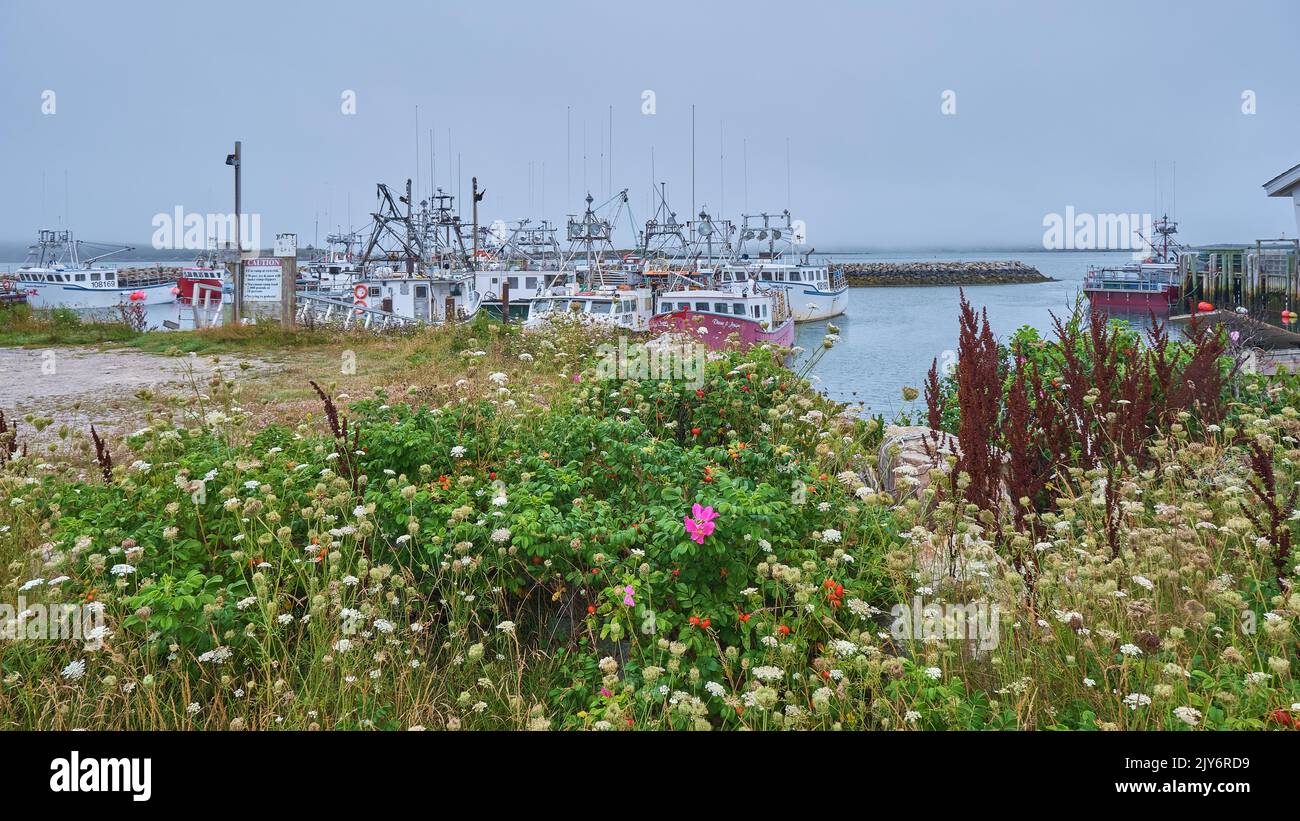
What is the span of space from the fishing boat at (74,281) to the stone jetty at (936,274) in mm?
65460

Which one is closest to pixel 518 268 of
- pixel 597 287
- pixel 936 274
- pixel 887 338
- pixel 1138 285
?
pixel 597 287

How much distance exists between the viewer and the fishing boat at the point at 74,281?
5984 cm

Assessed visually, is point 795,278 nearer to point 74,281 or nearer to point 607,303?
point 607,303

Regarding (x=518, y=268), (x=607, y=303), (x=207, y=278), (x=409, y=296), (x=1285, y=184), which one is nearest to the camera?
(x=1285, y=184)

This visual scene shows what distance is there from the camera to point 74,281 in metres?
61.1

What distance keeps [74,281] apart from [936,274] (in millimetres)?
84909

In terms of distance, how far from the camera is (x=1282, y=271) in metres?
27.8

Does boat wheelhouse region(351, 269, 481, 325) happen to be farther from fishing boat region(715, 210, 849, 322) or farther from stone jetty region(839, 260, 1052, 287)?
stone jetty region(839, 260, 1052, 287)

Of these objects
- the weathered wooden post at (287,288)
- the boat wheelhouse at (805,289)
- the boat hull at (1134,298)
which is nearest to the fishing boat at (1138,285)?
the boat hull at (1134,298)

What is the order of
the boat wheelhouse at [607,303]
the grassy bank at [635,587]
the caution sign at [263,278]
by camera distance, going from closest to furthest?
the grassy bank at [635,587]
the boat wheelhouse at [607,303]
the caution sign at [263,278]

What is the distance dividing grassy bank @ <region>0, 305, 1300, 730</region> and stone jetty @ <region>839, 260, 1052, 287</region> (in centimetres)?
9812

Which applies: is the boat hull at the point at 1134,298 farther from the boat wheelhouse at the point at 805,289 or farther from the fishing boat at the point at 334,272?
the fishing boat at the point at 334,272

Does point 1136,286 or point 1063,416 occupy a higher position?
point 1136,286
